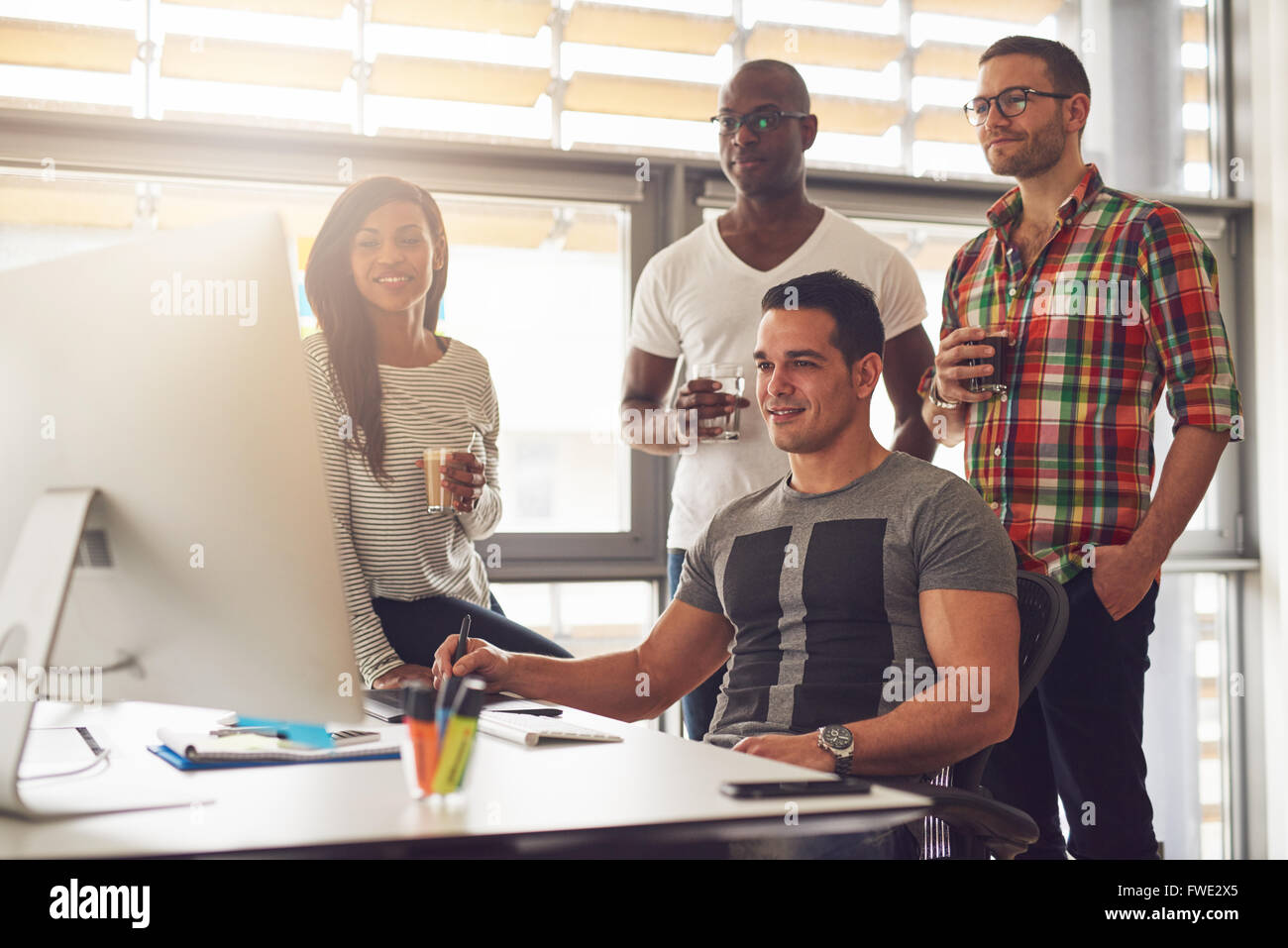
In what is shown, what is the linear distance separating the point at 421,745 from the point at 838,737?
64 cm

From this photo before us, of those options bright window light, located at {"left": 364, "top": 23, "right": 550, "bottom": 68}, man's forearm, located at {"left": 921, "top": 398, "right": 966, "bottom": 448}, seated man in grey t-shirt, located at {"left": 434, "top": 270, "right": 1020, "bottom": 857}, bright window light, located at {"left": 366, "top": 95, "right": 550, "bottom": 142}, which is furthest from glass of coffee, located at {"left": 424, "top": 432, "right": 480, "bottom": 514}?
bright window light, located at {"left": 364, "top": 23, "right": 550, "bottom": 68}

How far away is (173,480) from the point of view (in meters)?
0.94

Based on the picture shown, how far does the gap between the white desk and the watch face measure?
0.29 metres

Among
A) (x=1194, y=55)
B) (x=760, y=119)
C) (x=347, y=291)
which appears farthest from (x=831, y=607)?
(x=1194, y=55)

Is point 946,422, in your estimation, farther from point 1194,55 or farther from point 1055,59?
point 1194,55

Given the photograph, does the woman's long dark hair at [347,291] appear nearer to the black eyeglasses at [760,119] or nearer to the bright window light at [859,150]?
the black eyeglasses at [760,119]

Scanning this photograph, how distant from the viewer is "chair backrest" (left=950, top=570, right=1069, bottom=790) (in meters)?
1.50

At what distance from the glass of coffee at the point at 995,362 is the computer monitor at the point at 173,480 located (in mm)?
1409

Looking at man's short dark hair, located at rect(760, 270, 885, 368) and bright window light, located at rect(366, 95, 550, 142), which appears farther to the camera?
bright window light, located at rect(366, 95, 550, 142)

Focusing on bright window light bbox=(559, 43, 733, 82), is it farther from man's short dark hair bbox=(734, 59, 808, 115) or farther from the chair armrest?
the chair armrest

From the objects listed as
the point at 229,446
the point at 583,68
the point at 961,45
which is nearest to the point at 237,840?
the point at 229,446

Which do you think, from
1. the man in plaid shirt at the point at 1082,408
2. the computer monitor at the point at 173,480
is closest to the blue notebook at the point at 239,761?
the computer monitor at the point at 173,480

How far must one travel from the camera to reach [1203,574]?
149 inches

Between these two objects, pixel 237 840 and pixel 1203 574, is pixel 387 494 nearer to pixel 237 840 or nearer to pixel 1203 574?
pixel 237 840
